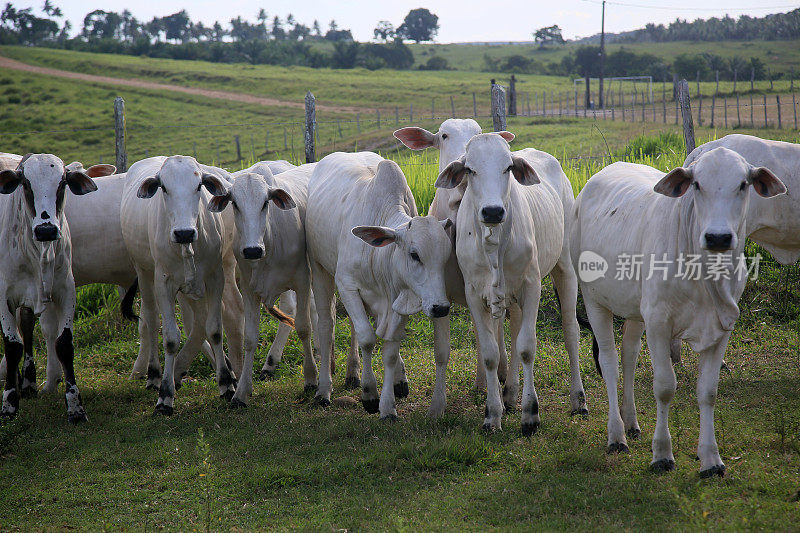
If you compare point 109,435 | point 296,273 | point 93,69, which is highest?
point 93,69

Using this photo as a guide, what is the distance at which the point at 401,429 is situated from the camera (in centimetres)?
554

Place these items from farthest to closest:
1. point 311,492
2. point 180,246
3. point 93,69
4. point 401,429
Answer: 1. point 93,69
2. point 180,246
3. point 401,429
4. point 311,492

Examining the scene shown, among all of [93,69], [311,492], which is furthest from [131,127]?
[311,492]

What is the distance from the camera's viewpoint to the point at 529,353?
5473 mm

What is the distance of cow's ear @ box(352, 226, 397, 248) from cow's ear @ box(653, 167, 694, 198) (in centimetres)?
201

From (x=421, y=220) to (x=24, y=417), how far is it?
11.7ft

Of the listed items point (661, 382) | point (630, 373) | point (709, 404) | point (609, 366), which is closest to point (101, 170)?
point (609, 366)

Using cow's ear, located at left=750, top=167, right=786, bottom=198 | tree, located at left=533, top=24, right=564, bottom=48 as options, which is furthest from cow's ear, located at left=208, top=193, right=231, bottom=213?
tree, located at left=533, top=24, right=564, bottom=48

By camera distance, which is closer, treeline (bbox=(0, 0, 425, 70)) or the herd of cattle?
the herd of cattle

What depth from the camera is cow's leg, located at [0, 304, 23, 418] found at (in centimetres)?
625

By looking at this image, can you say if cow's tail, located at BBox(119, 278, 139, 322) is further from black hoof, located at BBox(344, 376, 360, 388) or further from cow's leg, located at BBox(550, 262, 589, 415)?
cow's leg, located at BBox(550, 262, 589, 415)

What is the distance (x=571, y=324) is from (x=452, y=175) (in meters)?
1.69

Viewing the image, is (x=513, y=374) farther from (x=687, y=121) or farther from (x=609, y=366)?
(x=687, y=121)

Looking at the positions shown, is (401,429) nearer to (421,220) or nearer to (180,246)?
(421,220)
